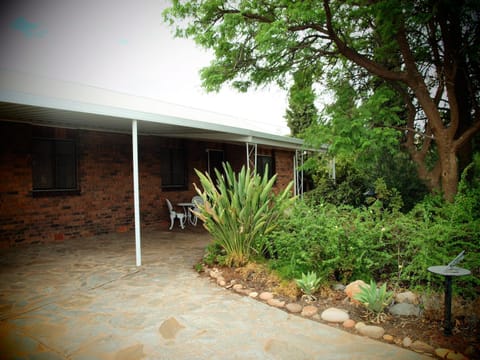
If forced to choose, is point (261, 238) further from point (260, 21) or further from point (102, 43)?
point (102, 43)

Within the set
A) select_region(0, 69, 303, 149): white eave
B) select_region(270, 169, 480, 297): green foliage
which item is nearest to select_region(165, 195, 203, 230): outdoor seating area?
select_region(0, 69, 303, 149): white eave

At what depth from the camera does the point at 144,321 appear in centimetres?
349

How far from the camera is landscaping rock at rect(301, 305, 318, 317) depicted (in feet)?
12.1

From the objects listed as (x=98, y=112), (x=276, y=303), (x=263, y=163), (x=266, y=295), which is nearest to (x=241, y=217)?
(x=266, y=295)

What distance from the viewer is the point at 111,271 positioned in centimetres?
533

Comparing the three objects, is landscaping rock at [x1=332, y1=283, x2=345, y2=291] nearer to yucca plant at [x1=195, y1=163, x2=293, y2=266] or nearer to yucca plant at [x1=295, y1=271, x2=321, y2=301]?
yucca plant at [x1=295, y1=271, x2=321, y2=301]

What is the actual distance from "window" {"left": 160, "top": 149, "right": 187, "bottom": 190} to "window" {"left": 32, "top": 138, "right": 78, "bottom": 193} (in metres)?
2.73

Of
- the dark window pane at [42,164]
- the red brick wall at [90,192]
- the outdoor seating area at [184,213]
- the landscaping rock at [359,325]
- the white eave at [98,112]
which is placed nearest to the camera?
the landscaping rock at [359,325]

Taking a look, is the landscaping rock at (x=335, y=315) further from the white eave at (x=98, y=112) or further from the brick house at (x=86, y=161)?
the white eave at (x=98, y=112)

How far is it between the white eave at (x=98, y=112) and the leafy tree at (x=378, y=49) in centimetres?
155

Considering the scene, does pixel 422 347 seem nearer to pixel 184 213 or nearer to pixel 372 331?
pixel 372 331

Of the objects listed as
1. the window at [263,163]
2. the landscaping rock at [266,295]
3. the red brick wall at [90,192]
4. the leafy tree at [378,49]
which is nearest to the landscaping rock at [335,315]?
the landscaping rock at [266,295]

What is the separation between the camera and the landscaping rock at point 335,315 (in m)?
3.52

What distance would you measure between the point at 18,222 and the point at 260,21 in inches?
269
